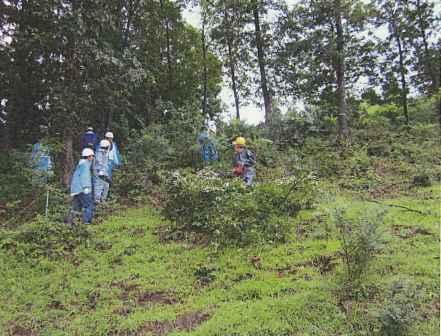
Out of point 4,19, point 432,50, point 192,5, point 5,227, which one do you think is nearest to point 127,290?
point 5,227

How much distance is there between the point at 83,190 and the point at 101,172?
1821 millimetres

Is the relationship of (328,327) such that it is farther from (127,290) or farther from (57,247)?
(57,247)

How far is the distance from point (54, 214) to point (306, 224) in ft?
17.8

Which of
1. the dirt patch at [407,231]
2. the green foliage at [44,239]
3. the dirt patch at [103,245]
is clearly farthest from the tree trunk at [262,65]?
the green foliage at [44,239]

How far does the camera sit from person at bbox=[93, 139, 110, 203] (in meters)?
11.3

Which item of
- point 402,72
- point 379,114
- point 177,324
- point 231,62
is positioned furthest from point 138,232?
point 402,72

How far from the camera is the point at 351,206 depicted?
970 centimetres

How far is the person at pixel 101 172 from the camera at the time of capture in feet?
37.2

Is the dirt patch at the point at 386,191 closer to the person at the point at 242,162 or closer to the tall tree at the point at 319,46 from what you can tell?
the person at the point at 242,162

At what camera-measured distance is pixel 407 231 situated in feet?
26.2

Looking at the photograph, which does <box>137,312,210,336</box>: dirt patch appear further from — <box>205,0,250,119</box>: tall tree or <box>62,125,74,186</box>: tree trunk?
<box>205,0,250,119</box>: tall tree

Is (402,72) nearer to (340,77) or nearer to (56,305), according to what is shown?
(340,77)

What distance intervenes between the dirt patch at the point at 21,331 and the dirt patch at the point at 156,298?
56.7 inches

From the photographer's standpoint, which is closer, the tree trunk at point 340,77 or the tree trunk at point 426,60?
the tree trunk at point 340,77
